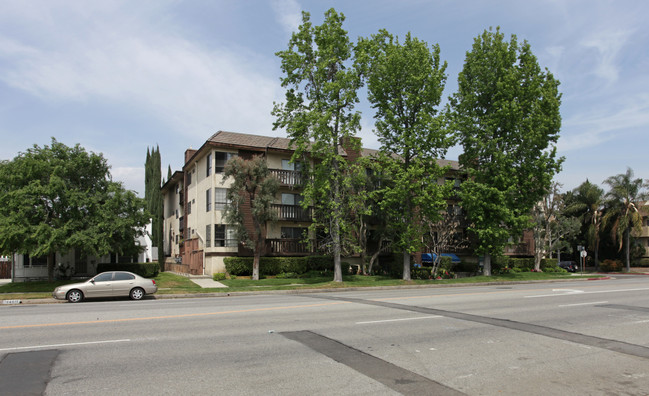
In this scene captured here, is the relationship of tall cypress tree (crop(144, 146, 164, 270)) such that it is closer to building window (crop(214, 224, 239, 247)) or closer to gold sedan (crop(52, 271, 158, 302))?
building window (crop(214, 224, 239, 247))

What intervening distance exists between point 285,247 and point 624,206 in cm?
3881

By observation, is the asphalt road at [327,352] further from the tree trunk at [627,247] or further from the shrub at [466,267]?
the tree trunk at [627,247]

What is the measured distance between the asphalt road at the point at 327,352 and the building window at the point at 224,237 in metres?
18.3

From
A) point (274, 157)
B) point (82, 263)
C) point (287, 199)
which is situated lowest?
point (82, 263)

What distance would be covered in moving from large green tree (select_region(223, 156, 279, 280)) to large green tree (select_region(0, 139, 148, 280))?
5266 millimetres

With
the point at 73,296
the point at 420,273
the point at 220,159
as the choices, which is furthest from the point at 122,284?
the point at 420,273

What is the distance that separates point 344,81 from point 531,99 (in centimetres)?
1477

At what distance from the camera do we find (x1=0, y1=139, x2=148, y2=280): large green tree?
2302 centimetres

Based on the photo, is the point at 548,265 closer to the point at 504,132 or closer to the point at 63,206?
the point at 504,132

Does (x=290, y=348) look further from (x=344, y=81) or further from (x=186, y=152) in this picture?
(x=186, y=152)

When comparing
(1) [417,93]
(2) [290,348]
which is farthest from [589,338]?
(1) [417,93]

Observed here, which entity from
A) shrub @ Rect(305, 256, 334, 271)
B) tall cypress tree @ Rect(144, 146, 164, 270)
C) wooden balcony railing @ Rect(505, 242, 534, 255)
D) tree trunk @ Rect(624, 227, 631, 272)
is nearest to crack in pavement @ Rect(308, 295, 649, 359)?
shrub @ Rect(305, 256, 334, 271)

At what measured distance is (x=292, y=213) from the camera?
107ft

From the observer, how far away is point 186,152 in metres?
40.3
